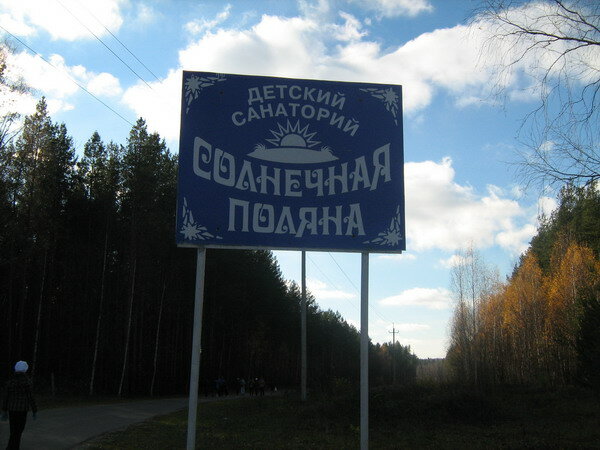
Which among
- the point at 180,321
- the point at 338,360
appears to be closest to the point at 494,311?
the point at 180,321

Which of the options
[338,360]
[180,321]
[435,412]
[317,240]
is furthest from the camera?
[338,360]

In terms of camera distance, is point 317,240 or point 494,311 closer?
point 317,240

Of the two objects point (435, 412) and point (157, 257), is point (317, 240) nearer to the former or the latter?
point (435, 412)

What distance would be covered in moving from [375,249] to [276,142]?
1882 mm

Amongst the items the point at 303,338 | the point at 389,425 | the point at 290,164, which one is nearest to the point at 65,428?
the point at 389,425

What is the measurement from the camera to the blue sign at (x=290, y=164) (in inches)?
271

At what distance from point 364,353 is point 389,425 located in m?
11.3

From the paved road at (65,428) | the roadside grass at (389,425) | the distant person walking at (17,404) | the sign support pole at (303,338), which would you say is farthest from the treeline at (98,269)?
the distant person walking at (17,404)

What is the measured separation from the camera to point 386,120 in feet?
24.0

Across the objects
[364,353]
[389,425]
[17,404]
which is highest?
[364,353]

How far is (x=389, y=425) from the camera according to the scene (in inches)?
655

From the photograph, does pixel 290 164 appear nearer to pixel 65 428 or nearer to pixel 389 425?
pixel 65 428

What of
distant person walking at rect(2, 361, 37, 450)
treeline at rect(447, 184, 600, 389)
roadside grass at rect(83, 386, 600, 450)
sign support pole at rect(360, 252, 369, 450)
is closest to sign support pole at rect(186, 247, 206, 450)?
sign support pole at rect(360, 252, 369, 450)

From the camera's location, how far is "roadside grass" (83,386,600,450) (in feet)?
38.1
